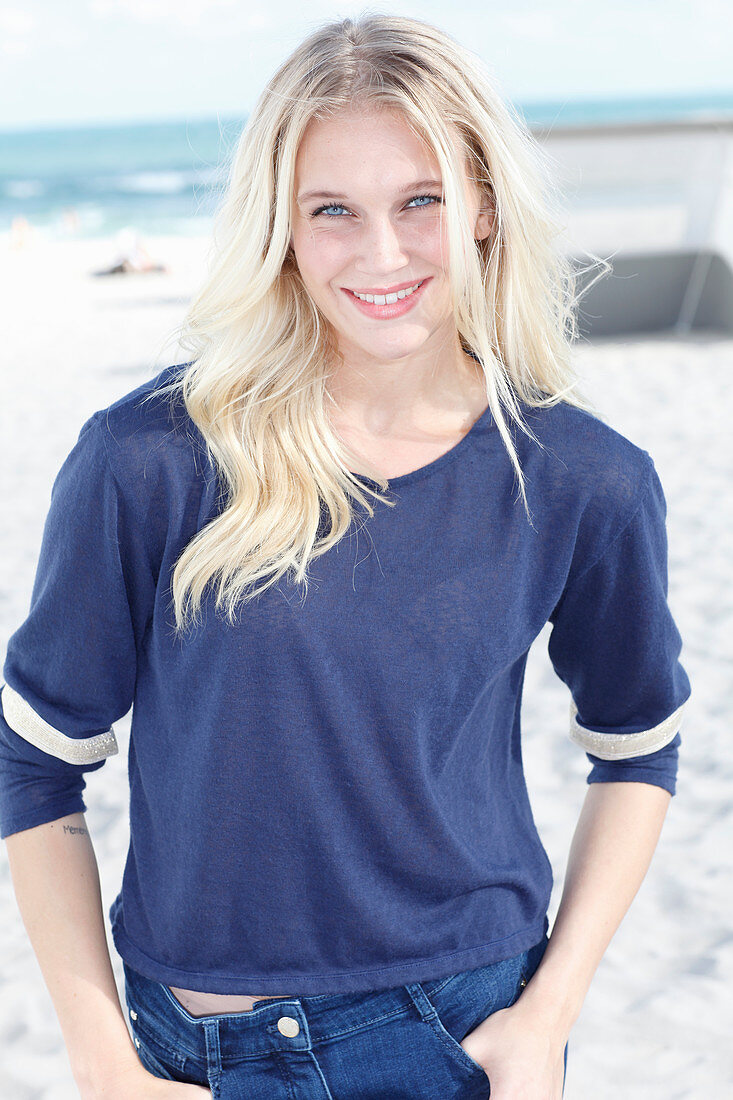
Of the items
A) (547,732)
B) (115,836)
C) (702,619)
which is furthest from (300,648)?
(702,619)

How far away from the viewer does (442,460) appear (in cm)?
124

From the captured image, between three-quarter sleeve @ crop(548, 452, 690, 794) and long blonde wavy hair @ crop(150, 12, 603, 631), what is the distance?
7.4 inches

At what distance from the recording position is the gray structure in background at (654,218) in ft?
26.3

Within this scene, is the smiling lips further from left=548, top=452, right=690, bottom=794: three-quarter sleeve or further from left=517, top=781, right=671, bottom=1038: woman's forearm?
left=517, top=781, right=671, bottom=1038: woman's forearm

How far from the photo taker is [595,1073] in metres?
2.25

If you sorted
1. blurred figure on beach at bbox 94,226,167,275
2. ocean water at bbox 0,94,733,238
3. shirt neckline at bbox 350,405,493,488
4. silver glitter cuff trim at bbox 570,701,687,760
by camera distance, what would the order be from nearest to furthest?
shirt neckline at bbox 350,405,493,488 < silver glitter cuff trim at bbox 570,701,687,760 < blurred figure on beach at bbox 94,226,167,275 < ocean water at bbox 0,94,733,238

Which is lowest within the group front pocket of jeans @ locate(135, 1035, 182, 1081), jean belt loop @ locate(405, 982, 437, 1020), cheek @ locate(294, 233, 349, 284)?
front pocket of jeans @ locate(135, 1035, 182, 1081)

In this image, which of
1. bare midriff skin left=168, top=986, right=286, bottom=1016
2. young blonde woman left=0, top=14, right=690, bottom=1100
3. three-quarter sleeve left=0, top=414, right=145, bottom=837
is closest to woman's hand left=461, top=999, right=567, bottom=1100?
young blonde woman left=0, top=14, right=690, bottom=1100

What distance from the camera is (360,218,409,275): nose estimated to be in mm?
1170

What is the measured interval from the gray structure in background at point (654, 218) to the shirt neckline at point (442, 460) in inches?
275

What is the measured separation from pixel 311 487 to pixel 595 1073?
1715 mm

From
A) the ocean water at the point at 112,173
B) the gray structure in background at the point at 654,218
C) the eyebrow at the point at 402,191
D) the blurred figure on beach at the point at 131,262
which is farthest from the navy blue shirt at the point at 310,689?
the blurred figure on beach at the point at 131,262

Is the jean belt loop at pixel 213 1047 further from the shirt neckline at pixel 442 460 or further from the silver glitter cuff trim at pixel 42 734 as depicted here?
the shirt neckline at pixel 442 460

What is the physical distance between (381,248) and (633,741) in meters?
0.75
